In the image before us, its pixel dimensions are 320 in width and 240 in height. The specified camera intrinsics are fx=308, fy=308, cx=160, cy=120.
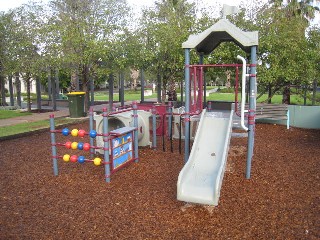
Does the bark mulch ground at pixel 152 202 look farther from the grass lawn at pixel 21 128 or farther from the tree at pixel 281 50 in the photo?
the tree at pixel 281 50

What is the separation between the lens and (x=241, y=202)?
4.62m

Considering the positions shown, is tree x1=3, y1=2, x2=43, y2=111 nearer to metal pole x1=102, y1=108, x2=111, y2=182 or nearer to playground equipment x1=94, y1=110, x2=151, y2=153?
playground equipment x1=94, y1=110, x2=151, y2=153

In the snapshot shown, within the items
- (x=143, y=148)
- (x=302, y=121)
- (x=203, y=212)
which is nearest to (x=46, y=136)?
(x=143, y=148)

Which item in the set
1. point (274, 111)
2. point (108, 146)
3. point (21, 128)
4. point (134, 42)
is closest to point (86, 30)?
point (134, 42)

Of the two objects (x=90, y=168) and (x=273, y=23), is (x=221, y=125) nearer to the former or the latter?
(x=90, y=168)

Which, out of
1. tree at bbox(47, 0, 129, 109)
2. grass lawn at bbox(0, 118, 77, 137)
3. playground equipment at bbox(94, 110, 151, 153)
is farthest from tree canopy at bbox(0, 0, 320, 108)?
playground equipment at bbox(94, 110, 151, 153)

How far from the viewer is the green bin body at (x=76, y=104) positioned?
13.3 metres

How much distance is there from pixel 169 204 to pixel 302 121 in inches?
318

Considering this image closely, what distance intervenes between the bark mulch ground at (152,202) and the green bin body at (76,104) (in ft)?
20.1

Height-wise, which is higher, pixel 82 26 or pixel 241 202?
pixel 82 26

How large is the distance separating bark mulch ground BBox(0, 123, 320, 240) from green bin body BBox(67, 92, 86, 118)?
241 inches

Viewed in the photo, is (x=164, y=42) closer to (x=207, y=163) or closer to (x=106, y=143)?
(x=106, y=143)

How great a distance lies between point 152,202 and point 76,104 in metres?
9.63

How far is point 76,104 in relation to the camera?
44.1ft
